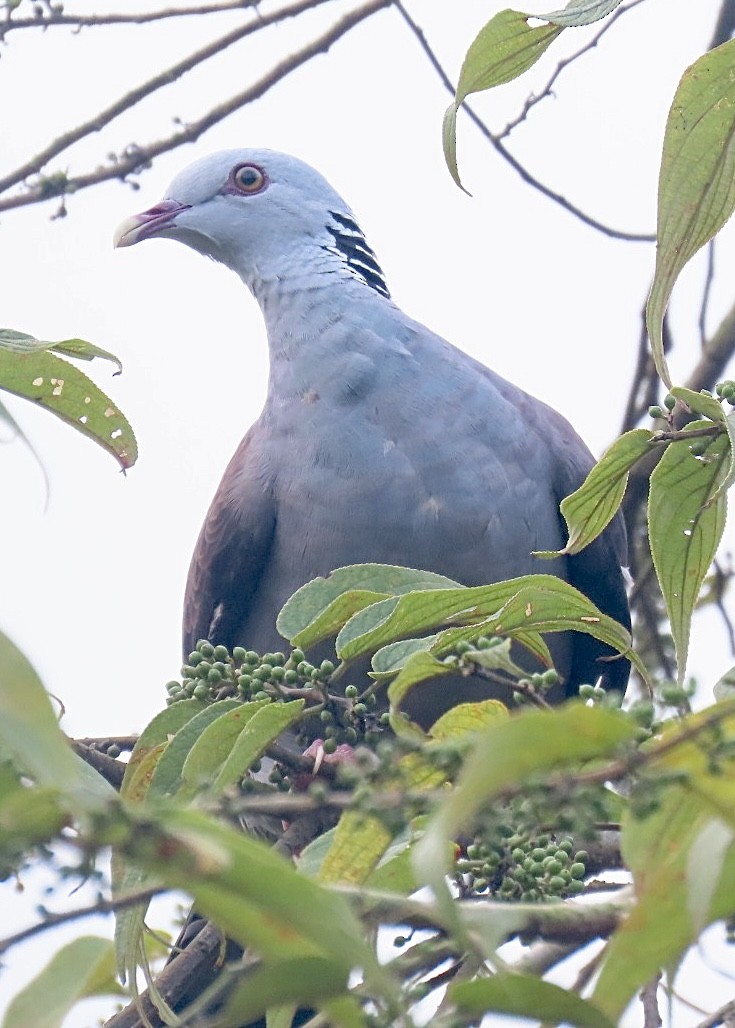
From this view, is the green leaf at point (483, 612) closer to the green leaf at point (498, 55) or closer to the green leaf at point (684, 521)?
the green leaf at point (684, 521)

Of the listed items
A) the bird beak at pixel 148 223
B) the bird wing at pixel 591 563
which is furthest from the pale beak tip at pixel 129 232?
the bird wing at pixel 591 563

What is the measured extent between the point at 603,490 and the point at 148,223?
301 cm

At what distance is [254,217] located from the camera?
479cm

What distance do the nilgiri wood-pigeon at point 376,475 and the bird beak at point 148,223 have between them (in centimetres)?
46

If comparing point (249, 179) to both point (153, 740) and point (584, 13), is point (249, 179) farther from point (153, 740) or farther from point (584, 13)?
point (153, 740)

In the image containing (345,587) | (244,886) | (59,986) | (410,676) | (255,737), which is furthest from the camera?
(345,587)

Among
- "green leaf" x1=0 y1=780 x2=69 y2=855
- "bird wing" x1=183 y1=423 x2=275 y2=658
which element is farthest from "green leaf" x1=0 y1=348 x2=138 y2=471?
"bird wing" x1=183 y1=423 x2=275 y2=658

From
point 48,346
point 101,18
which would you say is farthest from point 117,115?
point 48,346

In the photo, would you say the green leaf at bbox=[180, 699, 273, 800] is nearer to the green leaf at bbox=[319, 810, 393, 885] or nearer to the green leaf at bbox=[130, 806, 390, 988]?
the green leaf at bbox=[319, 810, 393, 885]

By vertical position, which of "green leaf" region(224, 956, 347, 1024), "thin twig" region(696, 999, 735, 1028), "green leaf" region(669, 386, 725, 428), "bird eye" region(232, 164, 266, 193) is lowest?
"thin twig" region(696, 999, 735, 1028)

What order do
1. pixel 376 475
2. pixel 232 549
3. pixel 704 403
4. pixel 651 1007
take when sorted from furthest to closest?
pixel 232 549 → pixel 376 475 → pixel 651 1007 → pixel 704 403

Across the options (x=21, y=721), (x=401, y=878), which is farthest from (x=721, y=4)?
(x=21, y=721)

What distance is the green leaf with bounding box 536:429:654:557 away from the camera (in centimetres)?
208

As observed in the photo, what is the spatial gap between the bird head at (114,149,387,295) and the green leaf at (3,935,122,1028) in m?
3.47
